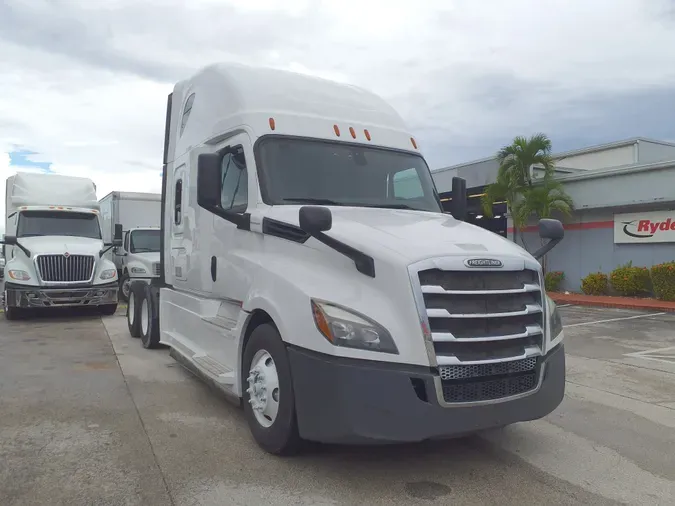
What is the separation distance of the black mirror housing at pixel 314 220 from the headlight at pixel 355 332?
604 millimetres

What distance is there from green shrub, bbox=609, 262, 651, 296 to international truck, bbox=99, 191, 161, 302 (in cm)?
1329

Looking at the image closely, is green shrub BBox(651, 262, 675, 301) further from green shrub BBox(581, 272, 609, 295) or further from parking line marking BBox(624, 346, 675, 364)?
parking line marking BBox(624, 346, 675, 364)

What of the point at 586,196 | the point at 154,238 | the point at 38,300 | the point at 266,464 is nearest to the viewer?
the point at 266,464

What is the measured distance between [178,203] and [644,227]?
1559 cm

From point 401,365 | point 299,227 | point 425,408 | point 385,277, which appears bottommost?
point 425,408

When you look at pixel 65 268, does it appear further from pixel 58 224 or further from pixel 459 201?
pixel 459 201

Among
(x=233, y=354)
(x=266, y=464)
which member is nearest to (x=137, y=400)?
(x=233, y=354)

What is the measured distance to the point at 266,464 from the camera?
425cm

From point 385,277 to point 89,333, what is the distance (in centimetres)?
867

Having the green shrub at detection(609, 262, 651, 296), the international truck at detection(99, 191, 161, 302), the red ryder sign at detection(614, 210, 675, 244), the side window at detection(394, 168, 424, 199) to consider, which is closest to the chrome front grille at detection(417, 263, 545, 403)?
the side window at detection(394, 168, 424, 199)

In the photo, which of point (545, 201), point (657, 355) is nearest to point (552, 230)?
point (657, 355)

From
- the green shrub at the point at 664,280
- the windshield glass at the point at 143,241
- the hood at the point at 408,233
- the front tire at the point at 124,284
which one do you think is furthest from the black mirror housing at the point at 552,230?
the green shrub at the point at 664,280

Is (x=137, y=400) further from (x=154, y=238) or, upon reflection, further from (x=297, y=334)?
(x=154, y=238)

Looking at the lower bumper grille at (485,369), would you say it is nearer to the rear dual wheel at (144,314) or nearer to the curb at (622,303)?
the rear dual wheel at (144,314)
